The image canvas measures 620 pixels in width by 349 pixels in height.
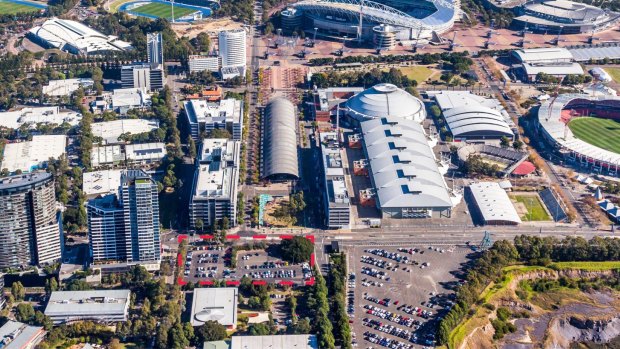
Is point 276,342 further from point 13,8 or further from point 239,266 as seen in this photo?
point 13,8

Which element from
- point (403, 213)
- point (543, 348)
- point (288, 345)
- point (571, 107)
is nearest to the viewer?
point (288, 345)

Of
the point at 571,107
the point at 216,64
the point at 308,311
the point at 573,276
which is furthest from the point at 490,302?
the point at 216,64

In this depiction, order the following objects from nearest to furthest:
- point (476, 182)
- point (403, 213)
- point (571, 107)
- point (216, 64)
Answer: point (403, 213)
point (476, 182)
point (571, 107)
point (216, 64)

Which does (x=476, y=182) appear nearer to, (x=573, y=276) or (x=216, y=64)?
(x=573, y=276)

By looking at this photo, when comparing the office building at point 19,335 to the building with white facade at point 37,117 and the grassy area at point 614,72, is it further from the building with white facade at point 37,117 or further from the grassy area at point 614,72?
the grassy area at point 614,72

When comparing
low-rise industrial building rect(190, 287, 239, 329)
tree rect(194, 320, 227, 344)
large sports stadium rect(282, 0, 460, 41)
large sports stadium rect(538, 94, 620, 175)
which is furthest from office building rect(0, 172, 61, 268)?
large sports stadium rect(282, 0, 460, 41)

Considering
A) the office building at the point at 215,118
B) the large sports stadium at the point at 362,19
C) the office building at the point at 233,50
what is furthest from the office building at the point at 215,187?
the large sports stadium at the point at 362,19
